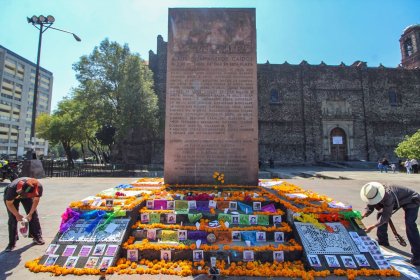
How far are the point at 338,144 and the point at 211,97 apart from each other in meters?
31.2

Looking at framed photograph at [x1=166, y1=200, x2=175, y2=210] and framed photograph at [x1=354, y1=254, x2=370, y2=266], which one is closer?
framed photograph at [x1=354, y1=254, x2=370, y2=266]

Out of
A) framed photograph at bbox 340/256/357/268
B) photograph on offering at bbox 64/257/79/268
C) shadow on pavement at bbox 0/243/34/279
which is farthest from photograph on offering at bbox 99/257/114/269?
framed photograph at bbox 340/256/357/268

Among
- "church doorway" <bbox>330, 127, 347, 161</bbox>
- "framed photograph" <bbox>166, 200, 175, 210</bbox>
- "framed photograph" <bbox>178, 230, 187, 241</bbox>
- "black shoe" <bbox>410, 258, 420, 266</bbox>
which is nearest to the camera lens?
"black shoe" <bbox>410, 258, 420, 266</bbox>

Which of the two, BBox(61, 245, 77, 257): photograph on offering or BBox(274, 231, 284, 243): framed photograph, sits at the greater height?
BBox(274, 231, 284, 243): framed photograph

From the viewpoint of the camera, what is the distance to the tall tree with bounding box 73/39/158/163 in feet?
68.1

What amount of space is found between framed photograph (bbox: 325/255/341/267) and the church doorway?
105 ft

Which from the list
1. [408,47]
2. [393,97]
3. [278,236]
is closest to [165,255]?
[278,236]

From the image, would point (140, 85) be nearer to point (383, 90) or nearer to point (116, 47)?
point (116, 47)

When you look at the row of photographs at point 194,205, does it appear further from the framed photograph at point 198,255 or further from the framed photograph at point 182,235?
the framed photograph at point 198,255

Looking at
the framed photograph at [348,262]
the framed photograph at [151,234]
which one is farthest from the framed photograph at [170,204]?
the framed photograph at [348,262]

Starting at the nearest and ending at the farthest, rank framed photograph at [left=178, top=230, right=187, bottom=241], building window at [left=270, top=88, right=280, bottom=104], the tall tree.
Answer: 1. framed photograph at [left=178, top=230, right=187, bottom=241]
2. the tall tree
3. building window at [left=270, top=88, right=280, bottom=104]

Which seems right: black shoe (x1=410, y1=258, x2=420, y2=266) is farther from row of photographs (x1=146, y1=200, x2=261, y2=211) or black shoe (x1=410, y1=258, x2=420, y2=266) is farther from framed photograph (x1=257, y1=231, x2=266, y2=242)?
row of photographs (x1=146, y1=200, x2=261, y2=211)

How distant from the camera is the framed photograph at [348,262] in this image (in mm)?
3539

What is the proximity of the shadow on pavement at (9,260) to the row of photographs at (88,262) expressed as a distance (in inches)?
18.0
